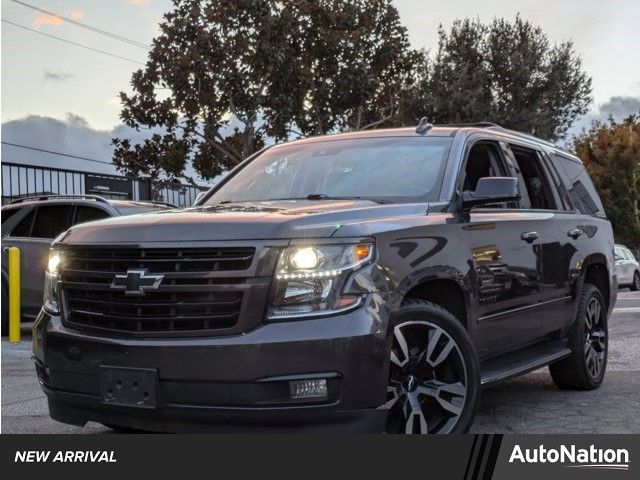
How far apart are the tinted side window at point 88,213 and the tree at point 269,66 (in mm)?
12838

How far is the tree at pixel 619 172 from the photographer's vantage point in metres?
45.6

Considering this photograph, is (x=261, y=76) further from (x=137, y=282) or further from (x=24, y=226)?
(x=137, y=282)

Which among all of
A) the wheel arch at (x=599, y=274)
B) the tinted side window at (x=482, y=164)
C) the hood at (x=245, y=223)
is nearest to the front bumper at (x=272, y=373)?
the hood at (x=245, y=223)

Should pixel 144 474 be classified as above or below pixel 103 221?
below

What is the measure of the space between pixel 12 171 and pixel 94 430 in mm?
11527

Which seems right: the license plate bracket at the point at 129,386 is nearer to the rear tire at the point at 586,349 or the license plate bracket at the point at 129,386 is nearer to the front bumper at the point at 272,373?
the front bumper at the point at 272,373

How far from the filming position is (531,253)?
571 centimetres

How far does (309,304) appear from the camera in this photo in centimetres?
380

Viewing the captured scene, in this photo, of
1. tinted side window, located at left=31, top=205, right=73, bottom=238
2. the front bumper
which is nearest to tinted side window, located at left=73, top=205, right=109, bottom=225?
tinted side window, located at left=31, top=205, right=73, bottom=238

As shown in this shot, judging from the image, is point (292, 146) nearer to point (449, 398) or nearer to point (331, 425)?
point (449, 398)

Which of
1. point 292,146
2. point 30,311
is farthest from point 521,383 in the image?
point 30,311

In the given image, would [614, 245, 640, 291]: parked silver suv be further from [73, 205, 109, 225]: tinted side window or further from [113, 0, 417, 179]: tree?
[73, 205, 109, 225]: tinted side window

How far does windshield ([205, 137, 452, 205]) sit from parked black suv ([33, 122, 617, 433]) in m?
0.02

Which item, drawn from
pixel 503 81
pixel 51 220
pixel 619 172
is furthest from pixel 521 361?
pixel 619 172
